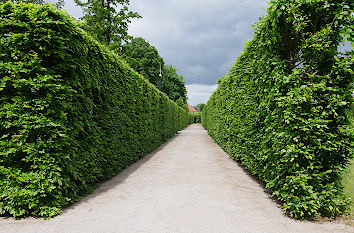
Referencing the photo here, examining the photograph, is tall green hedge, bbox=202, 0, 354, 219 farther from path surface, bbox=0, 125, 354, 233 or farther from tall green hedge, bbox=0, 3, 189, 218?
tall green hedge, bbox=0, 3, 189, 218

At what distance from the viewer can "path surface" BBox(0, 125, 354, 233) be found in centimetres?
290

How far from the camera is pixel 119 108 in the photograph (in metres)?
6.11

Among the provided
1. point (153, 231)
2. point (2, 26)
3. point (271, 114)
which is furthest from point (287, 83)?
point (2, 26)

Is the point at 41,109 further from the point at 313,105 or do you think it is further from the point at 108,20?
the point at 108,20

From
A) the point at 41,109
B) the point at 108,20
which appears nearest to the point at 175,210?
the point at 41,109

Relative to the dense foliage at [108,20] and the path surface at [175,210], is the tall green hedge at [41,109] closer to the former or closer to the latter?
the path surface at [175,210]

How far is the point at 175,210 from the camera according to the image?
11.2 ft

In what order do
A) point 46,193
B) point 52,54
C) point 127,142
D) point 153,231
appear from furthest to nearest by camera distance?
point 127,142, point 52,54, point 46,193, point 153,231

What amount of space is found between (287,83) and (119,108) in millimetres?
4774

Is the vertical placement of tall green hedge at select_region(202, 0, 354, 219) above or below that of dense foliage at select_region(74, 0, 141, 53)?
below

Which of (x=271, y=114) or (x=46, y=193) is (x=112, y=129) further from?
(x=271, y=114)

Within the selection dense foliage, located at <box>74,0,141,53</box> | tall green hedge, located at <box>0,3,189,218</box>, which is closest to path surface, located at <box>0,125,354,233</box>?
tall green hedge, located at <box>0,3,189,218</box>

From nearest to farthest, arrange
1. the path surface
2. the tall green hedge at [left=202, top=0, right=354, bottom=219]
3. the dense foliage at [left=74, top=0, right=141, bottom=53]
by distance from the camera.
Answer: the path surface → the tall green hedge at [left=202, top=0, right=354, bottom=219] → the dense foliage at [left=74, top=0, right=141, bottom=53]

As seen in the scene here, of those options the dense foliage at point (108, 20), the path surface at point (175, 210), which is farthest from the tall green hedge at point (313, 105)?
the dense foliage at point (108, 20)
